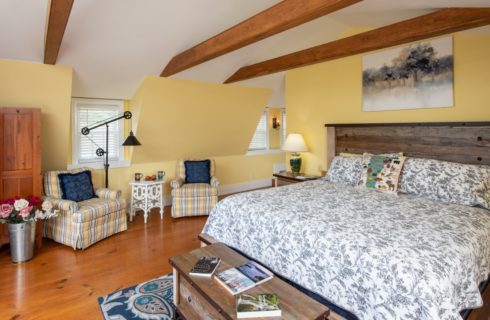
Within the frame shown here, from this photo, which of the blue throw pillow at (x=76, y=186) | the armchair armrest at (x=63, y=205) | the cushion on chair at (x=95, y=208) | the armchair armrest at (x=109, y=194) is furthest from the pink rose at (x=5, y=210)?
the armchair armrest at (x=109, y=194)

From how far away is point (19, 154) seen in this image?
319 centimetres

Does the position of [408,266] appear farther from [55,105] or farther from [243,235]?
[55,105]

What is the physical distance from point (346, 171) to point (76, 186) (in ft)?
10.8

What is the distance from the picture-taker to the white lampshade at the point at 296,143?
4.43 m

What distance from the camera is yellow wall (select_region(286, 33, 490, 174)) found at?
293 centimetres

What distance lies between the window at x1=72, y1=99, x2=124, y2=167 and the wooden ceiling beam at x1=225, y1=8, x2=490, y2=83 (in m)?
2.40

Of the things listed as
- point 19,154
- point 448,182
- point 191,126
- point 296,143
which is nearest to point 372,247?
point 448,182

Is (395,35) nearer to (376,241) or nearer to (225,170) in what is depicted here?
(376,241)

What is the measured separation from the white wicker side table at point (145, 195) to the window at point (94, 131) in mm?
690

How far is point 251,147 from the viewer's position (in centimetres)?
653

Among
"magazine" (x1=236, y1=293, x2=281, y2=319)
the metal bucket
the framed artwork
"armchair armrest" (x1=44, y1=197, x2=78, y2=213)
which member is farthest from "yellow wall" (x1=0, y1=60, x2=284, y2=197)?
"magazine" (x1=236, y1=293, x2=281, y2=319)

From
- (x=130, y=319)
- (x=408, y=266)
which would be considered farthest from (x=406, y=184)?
(x=130, y=319)

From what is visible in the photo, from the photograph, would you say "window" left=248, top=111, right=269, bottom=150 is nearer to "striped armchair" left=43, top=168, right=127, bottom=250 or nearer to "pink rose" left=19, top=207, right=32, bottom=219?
"striped armchair" left=43, top=168, right=127, bottom=250

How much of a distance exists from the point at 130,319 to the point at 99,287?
60 centimetres
